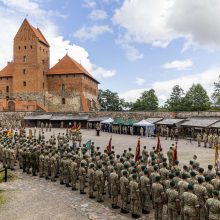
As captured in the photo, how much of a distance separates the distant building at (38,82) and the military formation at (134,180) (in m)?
42.2

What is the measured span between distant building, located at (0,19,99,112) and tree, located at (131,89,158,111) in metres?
14.2

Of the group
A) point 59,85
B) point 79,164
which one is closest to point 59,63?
point 59,85

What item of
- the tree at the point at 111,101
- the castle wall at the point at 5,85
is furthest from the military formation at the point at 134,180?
the tree at the point at 111,101

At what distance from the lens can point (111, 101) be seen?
9262cm

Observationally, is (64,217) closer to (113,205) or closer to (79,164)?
(113,205)

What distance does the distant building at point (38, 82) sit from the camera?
62.1m

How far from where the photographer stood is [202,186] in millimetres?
9836

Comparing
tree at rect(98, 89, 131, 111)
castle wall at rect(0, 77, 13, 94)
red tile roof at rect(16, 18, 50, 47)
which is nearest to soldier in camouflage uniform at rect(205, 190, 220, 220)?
red tile roof at rect(16, 18, 50, 47)

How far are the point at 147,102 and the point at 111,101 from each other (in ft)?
53.1

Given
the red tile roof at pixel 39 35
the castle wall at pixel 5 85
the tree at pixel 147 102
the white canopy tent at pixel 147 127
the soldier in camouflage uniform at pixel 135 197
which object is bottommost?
the soldier in camouflage uniform at pixel 135 197

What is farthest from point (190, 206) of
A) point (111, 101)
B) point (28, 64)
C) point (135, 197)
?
point (111, 101)

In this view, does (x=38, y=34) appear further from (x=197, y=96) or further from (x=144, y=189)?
(x=144, y=189)

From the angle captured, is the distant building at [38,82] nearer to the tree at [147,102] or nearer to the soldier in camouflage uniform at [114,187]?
the tree at [147,102]

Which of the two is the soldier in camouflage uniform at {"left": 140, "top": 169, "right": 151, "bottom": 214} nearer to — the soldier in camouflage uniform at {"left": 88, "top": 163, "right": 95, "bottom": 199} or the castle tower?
the soldier in camouflage uniform at {"left": 88, "top": 163, "right": 95, "bottom": 199}
